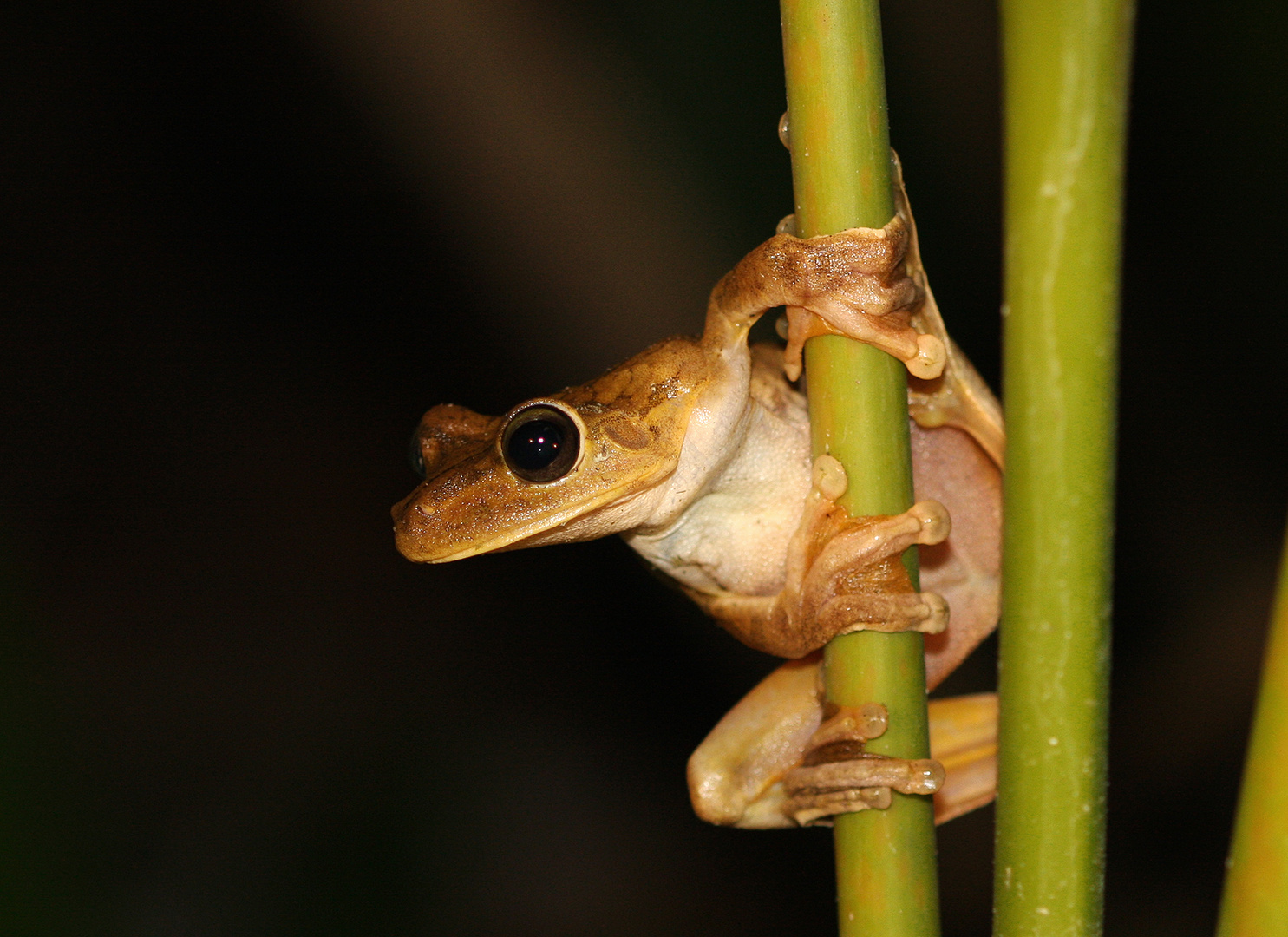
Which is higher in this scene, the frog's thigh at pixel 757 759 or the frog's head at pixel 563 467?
the frog's head at pixel 563 467

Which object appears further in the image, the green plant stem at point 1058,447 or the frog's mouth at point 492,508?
the frog's mouth at point 492,508

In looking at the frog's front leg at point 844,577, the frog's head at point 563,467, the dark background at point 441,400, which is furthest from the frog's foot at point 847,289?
the dark background at point 441,400

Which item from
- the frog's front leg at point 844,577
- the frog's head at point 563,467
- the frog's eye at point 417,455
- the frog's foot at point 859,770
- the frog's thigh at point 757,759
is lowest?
the frog's foot at point 859,770

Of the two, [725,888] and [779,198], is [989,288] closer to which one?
[779,198]

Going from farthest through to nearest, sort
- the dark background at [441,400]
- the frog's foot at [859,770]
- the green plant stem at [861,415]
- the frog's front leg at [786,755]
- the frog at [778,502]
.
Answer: the dark background at [441,400]
the frog's front leg at [786,755]
the frog at [778,502]
the frog's foot at [859,770]
the green plant stem at [861,415]

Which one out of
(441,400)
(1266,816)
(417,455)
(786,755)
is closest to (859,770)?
(1266,816)

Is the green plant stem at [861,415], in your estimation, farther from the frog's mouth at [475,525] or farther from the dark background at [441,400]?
the dark background at [441,400]

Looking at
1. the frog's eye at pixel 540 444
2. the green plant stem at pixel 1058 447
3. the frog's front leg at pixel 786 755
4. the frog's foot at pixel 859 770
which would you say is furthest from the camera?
the frog's front leg at pixel 786 755
